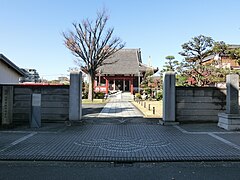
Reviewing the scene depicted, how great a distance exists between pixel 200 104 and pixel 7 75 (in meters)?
13.8

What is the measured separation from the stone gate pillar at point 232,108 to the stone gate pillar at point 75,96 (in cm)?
597

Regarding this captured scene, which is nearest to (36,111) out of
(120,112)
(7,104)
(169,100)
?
(7,104)

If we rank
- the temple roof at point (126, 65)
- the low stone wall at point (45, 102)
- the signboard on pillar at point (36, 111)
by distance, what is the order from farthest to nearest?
the temple roof at point (126, 65) < the low stone wall at point (45, 102) < the signboard on pillar at point (36, 111)

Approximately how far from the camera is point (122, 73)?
1442 inches

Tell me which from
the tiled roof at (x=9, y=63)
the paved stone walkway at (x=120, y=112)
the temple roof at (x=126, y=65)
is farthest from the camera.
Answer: the temple roof at (x=126, y=65)

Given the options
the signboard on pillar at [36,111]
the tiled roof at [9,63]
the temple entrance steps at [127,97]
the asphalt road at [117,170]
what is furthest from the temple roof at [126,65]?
the asphalt road at [117,170]

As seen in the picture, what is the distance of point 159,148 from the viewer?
636cm

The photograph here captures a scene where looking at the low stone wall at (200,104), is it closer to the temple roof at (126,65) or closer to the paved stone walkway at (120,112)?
the paved stone walkway at (120,112)

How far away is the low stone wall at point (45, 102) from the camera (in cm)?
1064

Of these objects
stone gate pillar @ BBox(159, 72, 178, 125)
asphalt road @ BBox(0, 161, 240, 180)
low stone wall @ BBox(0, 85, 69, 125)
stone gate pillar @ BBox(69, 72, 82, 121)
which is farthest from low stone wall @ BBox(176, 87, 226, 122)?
asphalt road @ BBox(0, 161, 240, 180)

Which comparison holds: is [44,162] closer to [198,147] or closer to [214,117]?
[198,147]

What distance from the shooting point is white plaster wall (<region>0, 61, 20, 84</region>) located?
54.7ft

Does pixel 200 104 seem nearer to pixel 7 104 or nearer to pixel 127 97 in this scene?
pixel 7 104

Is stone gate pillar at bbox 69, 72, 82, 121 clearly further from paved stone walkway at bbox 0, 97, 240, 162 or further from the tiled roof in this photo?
the tiled roof
